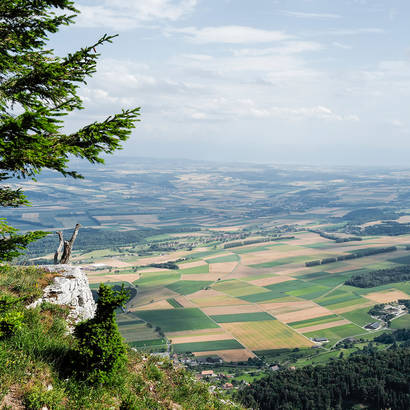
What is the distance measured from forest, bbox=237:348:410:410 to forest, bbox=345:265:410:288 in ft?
262

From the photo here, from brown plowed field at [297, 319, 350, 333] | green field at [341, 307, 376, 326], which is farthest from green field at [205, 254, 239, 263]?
brown plowed field at [297, 319, 350, 333]

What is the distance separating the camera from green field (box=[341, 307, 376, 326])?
10060cm

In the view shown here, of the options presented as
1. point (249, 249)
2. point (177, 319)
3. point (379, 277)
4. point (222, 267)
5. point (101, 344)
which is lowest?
point (177, 319)

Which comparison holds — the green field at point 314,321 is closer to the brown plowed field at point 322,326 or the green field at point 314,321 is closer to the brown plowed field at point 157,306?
the brown plowed field at point 322,326

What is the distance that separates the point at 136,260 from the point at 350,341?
107m

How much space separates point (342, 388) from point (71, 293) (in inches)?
1715

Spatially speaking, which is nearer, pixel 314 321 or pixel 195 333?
pixel 195 333

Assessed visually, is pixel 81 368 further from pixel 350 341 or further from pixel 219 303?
pixel 219 303

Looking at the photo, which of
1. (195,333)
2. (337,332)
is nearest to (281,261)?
(337,332)

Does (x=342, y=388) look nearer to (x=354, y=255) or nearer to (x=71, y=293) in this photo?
(x=71, y=293)

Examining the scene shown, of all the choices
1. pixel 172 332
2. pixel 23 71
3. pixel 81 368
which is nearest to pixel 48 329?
pixel 81 368

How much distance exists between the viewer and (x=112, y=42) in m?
8.44

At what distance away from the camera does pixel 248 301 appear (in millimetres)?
114000

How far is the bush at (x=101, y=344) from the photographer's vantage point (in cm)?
1166
